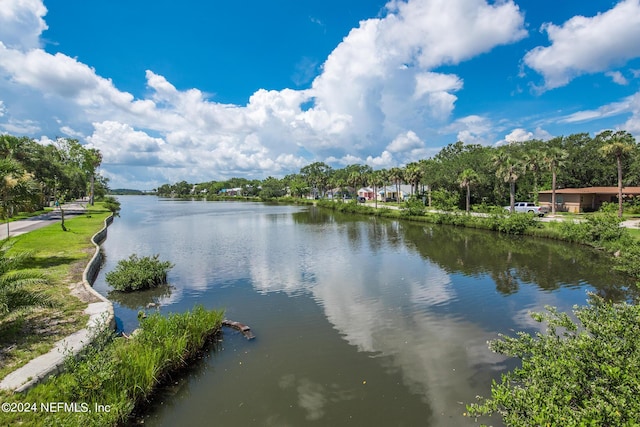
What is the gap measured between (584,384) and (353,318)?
30.9 ft

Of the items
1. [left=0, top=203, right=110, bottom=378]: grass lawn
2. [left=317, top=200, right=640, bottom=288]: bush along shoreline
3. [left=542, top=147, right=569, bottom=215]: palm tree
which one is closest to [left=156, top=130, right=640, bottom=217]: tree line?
[left=542, top=147, right=569, bottom=215]: palm tree

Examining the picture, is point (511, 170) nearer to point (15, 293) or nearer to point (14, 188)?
point (14, 188)

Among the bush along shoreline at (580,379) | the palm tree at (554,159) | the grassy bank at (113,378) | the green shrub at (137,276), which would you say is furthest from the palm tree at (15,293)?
the palm tree at (554,159)

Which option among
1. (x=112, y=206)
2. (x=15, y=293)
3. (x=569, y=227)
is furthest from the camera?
(x=112, y=206)

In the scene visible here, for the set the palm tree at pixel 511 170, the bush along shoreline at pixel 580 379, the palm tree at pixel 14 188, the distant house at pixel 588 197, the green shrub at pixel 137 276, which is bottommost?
the green shrub at pixel 137 276

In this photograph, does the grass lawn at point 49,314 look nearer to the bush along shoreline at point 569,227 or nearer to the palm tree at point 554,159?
the bush along shoreline at point 569,227

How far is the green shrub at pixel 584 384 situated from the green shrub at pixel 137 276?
54.5 ft

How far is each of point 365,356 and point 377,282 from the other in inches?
329

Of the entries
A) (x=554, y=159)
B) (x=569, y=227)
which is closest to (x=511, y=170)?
(x=554, y=159)

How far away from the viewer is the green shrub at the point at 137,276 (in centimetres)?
1684

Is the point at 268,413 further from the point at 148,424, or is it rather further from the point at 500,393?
the point at 500,393

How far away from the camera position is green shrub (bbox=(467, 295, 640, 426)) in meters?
4.12

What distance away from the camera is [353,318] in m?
13.8

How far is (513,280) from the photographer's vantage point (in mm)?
19688
